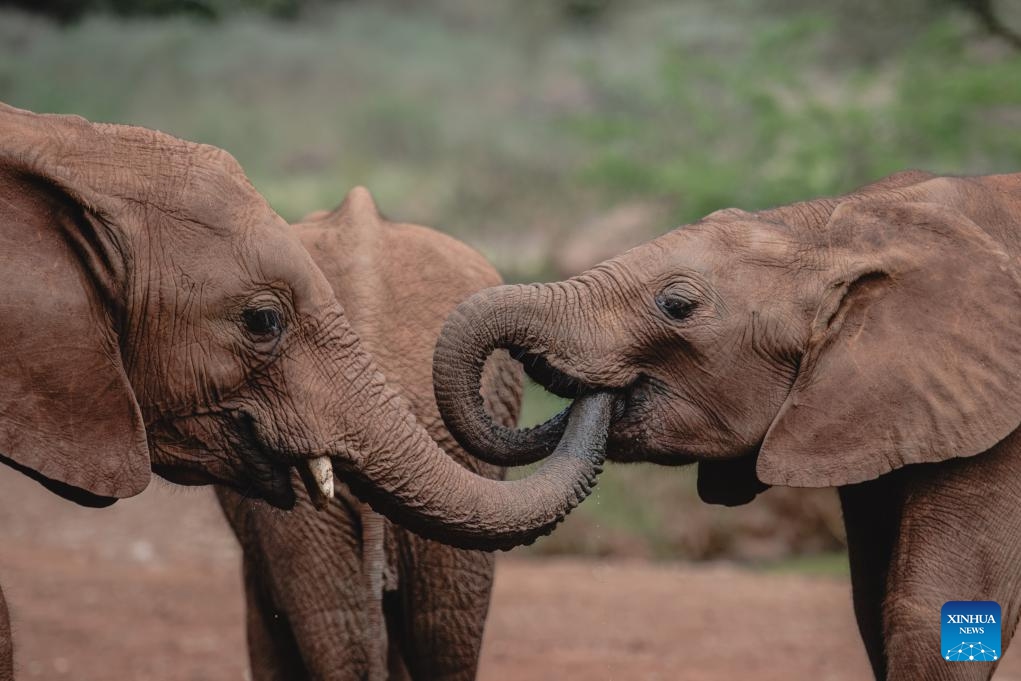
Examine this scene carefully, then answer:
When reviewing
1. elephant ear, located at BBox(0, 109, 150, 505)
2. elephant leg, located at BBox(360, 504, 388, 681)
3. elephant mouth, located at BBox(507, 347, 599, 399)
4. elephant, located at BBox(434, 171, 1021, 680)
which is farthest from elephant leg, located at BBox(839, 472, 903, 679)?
elephant ear, located at BBox(0, 109, 150, 505)

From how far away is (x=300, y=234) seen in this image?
248 inches

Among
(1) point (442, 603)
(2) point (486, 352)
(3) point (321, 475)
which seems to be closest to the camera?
(3) point (321, 475)

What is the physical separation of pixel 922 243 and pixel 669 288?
93 cm

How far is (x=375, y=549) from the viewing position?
5.88 metres

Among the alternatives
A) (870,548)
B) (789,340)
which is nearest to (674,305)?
(789,340)

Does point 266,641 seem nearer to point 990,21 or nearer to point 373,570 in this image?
point 373,570

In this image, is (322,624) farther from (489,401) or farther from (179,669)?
(179,669)

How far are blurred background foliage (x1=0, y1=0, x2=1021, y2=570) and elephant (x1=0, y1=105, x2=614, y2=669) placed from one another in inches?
194

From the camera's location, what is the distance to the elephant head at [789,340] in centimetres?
548

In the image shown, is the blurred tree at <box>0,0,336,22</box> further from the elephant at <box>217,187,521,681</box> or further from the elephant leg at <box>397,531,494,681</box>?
the elephant leg at <box>397,531,494,681</box>

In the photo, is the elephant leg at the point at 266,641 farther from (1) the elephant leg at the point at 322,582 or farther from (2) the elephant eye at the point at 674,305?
(2) the elephant eye at the point at 674,305

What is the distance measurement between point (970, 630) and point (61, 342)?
3124 millimetres

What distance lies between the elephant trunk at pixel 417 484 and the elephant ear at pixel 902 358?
1.00 meters

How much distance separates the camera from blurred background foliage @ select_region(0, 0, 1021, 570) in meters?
14.8
